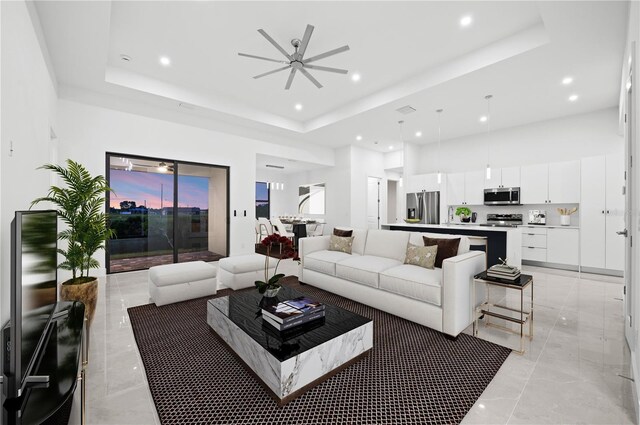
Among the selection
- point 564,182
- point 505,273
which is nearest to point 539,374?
point 505,273

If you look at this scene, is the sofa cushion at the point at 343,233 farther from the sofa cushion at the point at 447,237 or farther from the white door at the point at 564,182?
the white door at the point at 564,182

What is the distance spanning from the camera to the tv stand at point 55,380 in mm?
958

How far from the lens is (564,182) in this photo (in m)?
5.48

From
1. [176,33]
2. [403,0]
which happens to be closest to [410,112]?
[403,0]

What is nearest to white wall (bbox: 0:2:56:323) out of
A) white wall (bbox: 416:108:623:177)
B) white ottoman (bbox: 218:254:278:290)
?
white ottoman (bbox: 218:254:278:290)

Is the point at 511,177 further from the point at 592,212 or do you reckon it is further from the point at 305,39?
the point at 305,39

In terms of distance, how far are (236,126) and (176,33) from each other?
2.92 metres

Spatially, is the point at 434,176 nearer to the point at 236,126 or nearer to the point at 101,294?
the point at 236,126

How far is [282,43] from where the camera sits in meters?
3.76

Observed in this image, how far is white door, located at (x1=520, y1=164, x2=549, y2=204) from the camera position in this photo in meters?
5.70

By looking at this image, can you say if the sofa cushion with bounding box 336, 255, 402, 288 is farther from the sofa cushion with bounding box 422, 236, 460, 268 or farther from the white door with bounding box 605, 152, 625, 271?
the white door with bounding box 605, 152, 625, 271

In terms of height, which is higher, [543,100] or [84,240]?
[543,100]

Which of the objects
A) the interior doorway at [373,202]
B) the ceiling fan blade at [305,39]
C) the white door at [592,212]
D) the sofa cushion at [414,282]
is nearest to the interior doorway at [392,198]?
the interior doorway at [373,202]

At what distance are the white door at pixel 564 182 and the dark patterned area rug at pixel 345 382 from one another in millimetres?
4727
